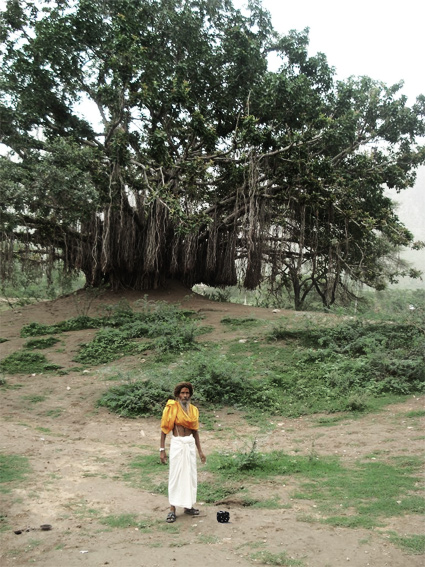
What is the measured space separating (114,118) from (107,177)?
1977 millimetres

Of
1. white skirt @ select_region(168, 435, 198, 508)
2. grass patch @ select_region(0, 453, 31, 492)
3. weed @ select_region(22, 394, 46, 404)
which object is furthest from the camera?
weed @ select_region(22, 394, 46, 404)

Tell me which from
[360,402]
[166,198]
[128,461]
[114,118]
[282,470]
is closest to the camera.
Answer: [282,470]

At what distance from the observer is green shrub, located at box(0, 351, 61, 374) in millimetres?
9625

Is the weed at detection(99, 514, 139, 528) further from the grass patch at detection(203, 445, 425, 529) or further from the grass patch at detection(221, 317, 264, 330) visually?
the grass patch at detection(221, 317, 264, 330)

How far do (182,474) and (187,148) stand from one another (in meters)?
10.3

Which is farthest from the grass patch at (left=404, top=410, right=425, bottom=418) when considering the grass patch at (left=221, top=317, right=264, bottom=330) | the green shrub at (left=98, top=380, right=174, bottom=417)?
the grass patch at (left=221, top=317, right=264, bottom=330)

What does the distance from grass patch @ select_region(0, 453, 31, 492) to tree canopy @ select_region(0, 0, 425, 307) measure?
19.6 feet

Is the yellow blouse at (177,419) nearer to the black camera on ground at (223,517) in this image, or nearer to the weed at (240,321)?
the black camera on ground at (223,517)

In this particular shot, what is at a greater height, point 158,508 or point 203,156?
point 203,156

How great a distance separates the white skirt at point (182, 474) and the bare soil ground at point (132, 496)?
0.15m

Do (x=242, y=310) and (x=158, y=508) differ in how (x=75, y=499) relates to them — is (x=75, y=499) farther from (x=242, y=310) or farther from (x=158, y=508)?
(x=242, y=310)

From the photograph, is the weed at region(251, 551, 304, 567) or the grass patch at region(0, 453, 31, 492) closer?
the weed at region(251, 551, 304, 567)

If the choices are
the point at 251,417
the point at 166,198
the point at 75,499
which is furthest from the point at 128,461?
the point at 166,198

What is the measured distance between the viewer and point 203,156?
1328cm
